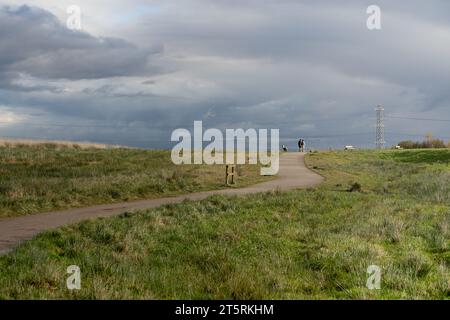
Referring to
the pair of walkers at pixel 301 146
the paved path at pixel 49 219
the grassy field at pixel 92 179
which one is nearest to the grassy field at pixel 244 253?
the paved path at pixel 49 219

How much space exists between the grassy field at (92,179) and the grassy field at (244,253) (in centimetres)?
447

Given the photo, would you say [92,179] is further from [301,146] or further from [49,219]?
[301,146]

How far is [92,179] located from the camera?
26625 mm

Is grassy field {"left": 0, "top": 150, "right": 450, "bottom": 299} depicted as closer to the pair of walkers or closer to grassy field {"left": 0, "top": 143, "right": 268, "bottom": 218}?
grassy field {"left": 0, "top": 143, "right": 268, "bottom": 218}

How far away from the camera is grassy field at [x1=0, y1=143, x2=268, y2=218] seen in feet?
66.8

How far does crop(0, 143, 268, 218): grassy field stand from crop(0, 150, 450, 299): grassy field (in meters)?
4.47

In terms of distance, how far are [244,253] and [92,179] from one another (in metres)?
16.2

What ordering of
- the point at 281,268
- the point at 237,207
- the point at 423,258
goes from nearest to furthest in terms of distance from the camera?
the point at 281,268 → the point at 423,258 → the point at 237,207

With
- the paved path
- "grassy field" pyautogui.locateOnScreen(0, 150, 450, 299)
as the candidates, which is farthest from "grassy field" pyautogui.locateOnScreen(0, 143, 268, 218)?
"grassy field" pyautogui.locateOnScreen(0, 150, 450, 299)

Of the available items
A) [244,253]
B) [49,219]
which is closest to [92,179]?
[49,219]
